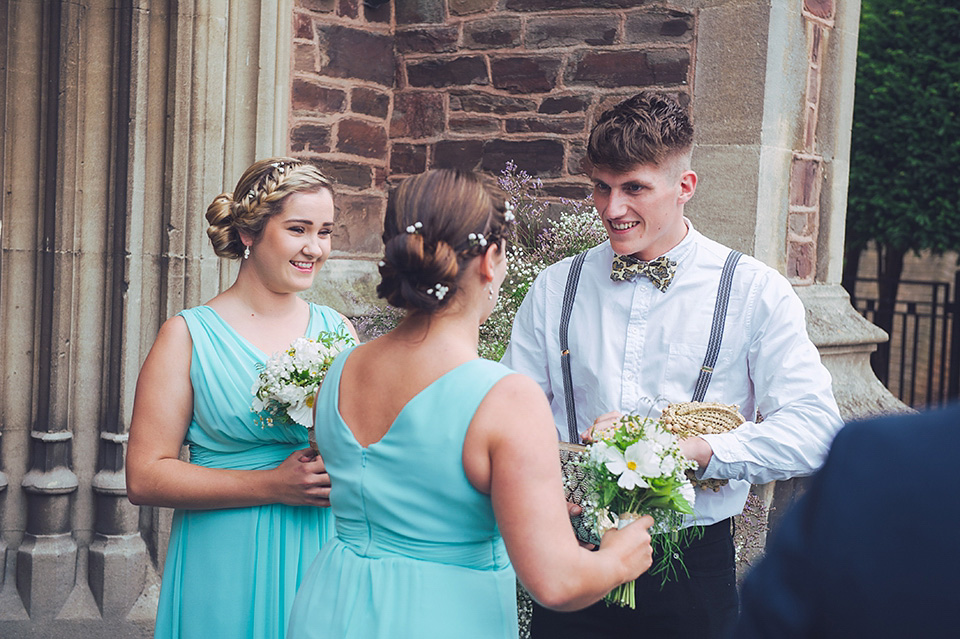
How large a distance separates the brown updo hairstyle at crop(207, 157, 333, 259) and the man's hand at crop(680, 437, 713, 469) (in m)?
1.25

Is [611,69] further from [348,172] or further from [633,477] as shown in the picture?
[633,477]

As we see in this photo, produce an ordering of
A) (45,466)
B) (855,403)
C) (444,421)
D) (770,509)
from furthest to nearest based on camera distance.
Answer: (855,403) → (770,509) → (45,466) → (444,421)

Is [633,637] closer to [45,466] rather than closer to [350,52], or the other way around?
[45,466]

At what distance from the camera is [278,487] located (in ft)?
8.41

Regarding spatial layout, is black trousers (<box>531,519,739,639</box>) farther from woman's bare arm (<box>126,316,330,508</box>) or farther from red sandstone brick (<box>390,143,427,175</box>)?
red sandstone brick (<box>390,143,427,175</box>)

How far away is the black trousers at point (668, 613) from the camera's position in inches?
97.3

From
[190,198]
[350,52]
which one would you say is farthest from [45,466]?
[350,52]

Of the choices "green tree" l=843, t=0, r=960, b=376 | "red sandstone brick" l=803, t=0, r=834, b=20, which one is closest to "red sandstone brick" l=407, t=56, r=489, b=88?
"red sandstone brick" l=803, t=0, r=834, b=20

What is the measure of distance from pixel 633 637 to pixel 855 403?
10.4 ft

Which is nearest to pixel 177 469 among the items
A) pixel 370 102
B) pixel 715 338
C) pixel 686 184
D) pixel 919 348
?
pixel 715 338

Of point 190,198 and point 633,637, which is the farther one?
point 190,198

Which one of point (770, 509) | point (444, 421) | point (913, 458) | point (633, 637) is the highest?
point (913, 458)

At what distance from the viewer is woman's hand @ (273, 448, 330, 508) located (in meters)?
2.50

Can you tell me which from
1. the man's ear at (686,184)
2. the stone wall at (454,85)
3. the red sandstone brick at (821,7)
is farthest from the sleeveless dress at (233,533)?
the red sandstone brick at (821,7)
